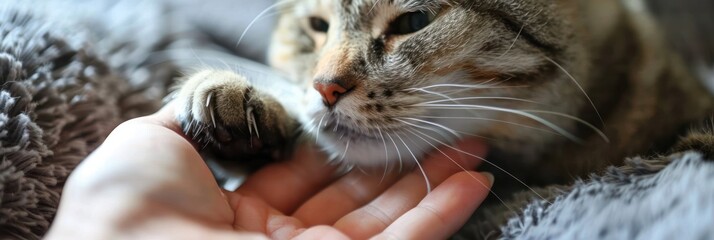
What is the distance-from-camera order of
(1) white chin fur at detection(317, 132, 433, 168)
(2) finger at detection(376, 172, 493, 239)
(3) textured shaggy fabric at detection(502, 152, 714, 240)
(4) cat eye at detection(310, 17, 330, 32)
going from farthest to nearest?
(4) cat eye at detection(310, 17, 330, 32)
(1) white chin fur at detection(317, 132, 433, 168)
(2) finger at detection(376, 172, 493, 239)
(3) textured shaggy fabric at detection(502, 152, 714, 240)

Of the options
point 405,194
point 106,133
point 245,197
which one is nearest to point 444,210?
point 405,194

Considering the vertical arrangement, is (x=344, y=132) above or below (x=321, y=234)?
above

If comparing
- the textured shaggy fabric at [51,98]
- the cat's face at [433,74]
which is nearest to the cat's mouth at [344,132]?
the cat's face at [433,74]

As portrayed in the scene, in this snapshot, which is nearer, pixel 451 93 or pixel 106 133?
pixel 451 93

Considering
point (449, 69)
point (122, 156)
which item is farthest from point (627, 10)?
point (122, 156)

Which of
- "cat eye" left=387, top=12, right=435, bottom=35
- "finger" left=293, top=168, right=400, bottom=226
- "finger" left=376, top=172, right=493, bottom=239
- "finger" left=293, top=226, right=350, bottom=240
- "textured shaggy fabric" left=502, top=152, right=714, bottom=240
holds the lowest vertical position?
"finger" left=293, top=168, right=400, bottom=226

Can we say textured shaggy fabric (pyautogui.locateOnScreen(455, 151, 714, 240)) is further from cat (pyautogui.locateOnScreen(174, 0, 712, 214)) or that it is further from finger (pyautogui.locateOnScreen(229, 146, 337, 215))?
finger (pyautogui.locateOnScreen(229, 146, 337, 215))

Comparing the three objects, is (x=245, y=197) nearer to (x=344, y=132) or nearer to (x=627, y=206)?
(x=344, y=132)

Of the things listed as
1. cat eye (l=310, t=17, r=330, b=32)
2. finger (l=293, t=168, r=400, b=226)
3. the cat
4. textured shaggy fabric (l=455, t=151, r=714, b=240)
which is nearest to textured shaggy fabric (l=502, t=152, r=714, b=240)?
textured shaggy fabric (l=455, t=151, r=714, b=240)
